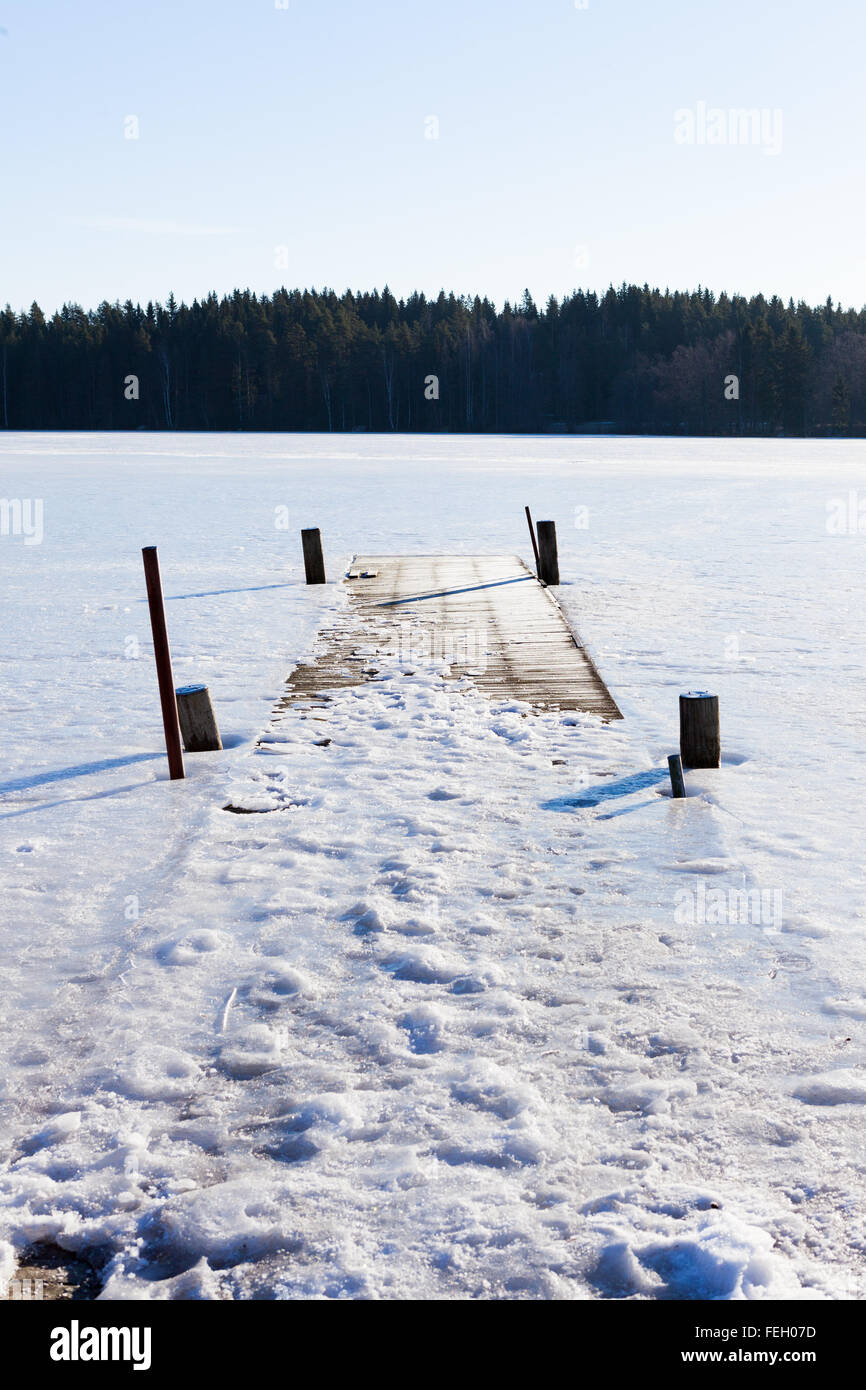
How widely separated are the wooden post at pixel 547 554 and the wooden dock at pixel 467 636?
28 centimetres

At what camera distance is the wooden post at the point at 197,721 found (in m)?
6.72

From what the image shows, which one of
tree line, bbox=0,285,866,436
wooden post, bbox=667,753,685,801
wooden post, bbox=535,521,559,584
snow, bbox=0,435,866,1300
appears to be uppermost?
tree line, bbox=0,285,866,436

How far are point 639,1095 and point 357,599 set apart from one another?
1062 centimetres

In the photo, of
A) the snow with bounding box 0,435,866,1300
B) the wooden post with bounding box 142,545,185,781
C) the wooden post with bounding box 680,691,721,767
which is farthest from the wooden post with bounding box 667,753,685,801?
the wooden post with bounding box 142,545,185,781

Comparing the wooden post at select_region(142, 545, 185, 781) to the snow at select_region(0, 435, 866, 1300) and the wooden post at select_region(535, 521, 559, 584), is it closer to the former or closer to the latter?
the snow at select_region(0, 435, 866, 1300)

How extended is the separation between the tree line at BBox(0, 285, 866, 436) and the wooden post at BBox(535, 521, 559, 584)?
8653cm

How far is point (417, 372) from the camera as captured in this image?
10269 cm

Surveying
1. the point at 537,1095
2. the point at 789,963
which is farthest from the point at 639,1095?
the point at 789,963

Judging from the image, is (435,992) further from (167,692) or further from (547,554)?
(547,554)

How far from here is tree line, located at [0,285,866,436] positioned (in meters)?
98.1

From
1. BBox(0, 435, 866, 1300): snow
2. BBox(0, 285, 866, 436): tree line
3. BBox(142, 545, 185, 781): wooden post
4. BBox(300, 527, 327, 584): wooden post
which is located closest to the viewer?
BBox(0, 435, 866, 1300): snow

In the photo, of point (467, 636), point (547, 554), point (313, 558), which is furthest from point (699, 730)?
point (313, 558)
